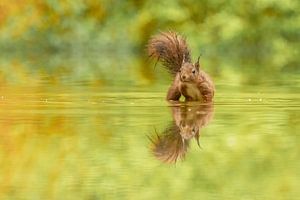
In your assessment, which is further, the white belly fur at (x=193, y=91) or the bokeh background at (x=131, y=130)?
the white belly fur at (x=193, y=91)

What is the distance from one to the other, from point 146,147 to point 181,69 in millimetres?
4375

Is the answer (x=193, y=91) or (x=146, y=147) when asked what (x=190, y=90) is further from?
(x=146, y=147)

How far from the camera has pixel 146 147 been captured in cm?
1222

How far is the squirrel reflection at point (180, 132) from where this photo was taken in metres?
11.8

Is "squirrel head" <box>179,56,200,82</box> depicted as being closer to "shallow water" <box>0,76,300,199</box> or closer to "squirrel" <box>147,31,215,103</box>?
"squirrel" <box>147,31,215,103</box>

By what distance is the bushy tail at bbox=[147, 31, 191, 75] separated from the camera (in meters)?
17.3

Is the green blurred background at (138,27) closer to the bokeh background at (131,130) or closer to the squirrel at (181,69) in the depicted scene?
the bokeh background at (131,130)

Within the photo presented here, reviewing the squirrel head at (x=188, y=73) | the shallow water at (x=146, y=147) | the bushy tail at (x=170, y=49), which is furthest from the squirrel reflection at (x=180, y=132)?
the bushy tail at (x=170, y=49)

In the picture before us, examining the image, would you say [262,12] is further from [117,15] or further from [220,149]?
[220,149]

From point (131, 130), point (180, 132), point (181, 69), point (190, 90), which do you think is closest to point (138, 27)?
point (190, 90)

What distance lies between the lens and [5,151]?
39.7 feet

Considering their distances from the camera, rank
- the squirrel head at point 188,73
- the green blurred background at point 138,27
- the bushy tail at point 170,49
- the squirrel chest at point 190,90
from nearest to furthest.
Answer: the squirrel head at point 188,73 < the squirrel chest at point 190,90 < the bushy tail at point 170,49 < the green blurred background at point 138,27

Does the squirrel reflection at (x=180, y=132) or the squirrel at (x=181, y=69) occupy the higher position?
the squirrel at (x=181, y=69)

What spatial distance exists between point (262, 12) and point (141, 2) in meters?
3.76
